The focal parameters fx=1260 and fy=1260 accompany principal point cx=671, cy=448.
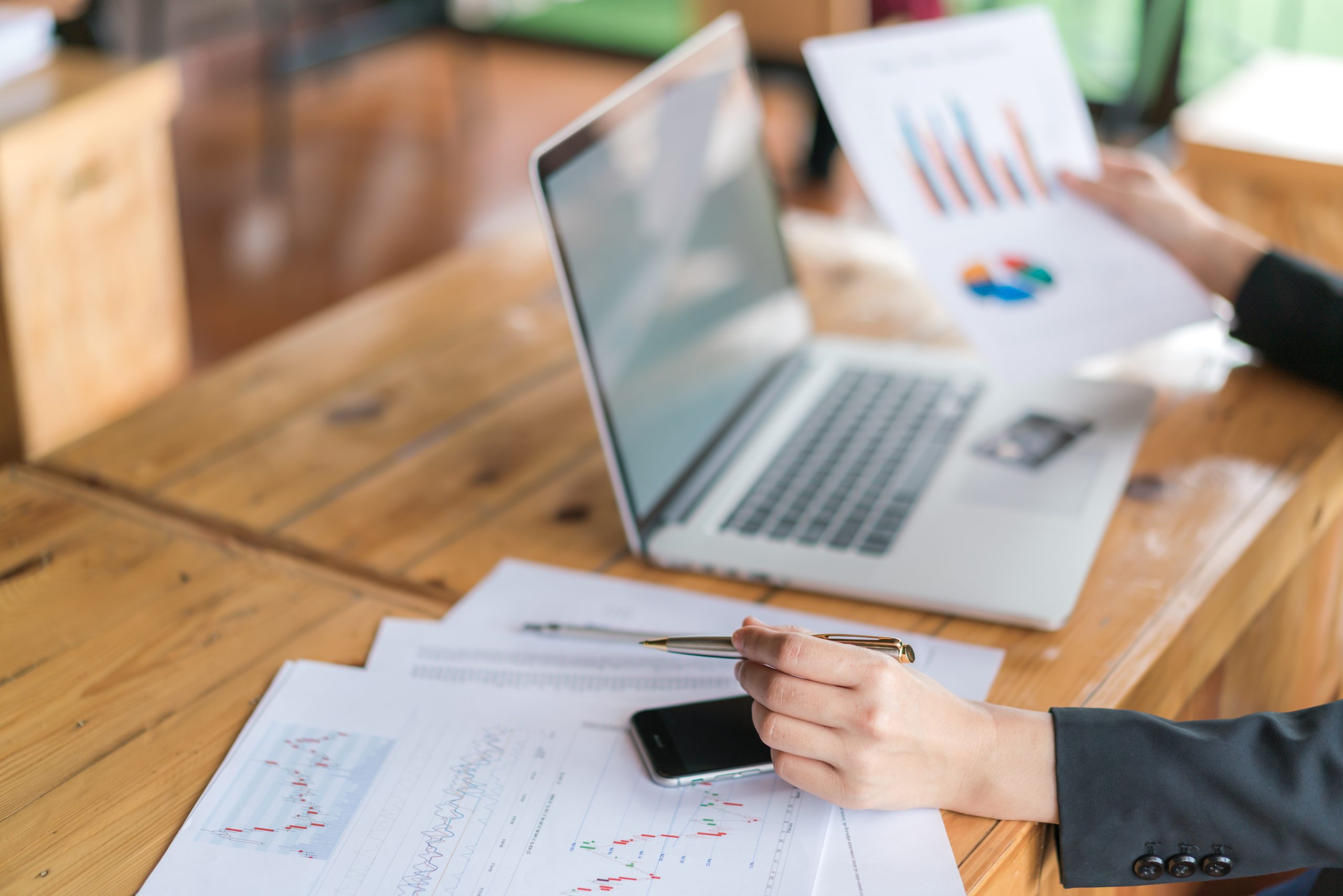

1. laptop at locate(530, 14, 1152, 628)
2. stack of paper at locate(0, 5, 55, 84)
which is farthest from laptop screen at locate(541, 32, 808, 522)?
stack of paper at locate(0, 5, 55, 84)

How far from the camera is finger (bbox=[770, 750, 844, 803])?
2.21 feet

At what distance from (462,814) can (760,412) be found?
1.66 ft

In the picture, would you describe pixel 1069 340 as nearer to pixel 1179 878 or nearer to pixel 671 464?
pixel 671 464

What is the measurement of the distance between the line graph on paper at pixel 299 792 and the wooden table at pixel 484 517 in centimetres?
3

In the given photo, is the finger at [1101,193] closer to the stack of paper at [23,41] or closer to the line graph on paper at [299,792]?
the line graph on paper at [299,792]

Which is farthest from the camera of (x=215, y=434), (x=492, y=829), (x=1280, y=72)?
(x=1280, y=72)

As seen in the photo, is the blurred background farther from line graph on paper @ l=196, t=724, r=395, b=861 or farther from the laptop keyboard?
line graph on paper @ l=196, t=724, r=395, b=861

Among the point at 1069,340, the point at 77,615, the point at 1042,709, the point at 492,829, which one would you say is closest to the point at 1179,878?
the point at 1042,709

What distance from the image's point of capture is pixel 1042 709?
2.52ft

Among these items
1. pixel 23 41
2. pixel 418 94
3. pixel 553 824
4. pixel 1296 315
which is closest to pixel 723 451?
pixel 553 824

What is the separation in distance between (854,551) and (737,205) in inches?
14.3

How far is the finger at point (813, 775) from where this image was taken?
26.5 inches

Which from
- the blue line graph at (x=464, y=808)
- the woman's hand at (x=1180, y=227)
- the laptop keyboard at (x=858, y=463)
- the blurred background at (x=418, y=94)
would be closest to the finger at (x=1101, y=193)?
the woman's hand at (x=1180, y=227)

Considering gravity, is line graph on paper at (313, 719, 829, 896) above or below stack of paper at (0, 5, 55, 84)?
below
